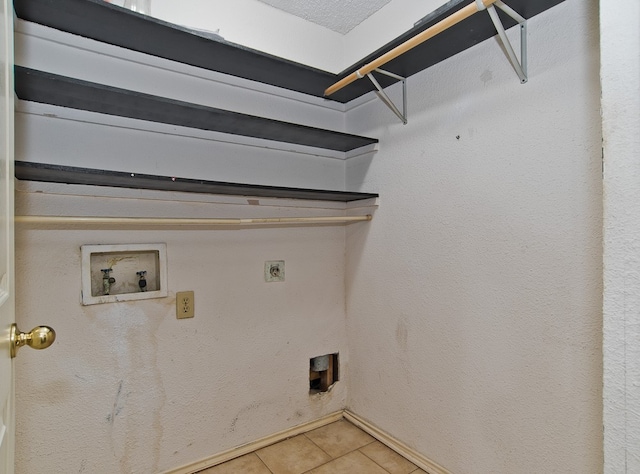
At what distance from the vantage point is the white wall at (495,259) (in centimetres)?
111

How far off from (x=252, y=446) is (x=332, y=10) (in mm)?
2268

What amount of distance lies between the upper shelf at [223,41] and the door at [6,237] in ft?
1.73

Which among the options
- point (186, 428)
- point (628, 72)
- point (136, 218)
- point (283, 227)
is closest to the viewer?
point (628, 72)

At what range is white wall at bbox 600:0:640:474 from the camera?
2.33ft

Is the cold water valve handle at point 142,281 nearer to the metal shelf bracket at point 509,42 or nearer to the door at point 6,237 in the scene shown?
the door at point 6,237

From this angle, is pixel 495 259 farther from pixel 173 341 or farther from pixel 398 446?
pixel 173 341

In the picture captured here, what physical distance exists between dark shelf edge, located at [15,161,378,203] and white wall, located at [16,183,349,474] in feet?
0.21

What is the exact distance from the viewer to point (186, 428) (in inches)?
62.7

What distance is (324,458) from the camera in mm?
1686

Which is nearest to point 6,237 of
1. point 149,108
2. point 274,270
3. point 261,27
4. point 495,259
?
point 149,108

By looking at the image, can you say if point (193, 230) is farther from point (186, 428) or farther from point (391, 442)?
point (391, 442)

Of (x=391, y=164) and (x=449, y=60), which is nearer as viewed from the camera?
(x=449, y=60)

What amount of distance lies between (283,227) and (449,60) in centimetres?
109

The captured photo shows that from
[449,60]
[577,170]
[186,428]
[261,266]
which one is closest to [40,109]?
[261,266]
